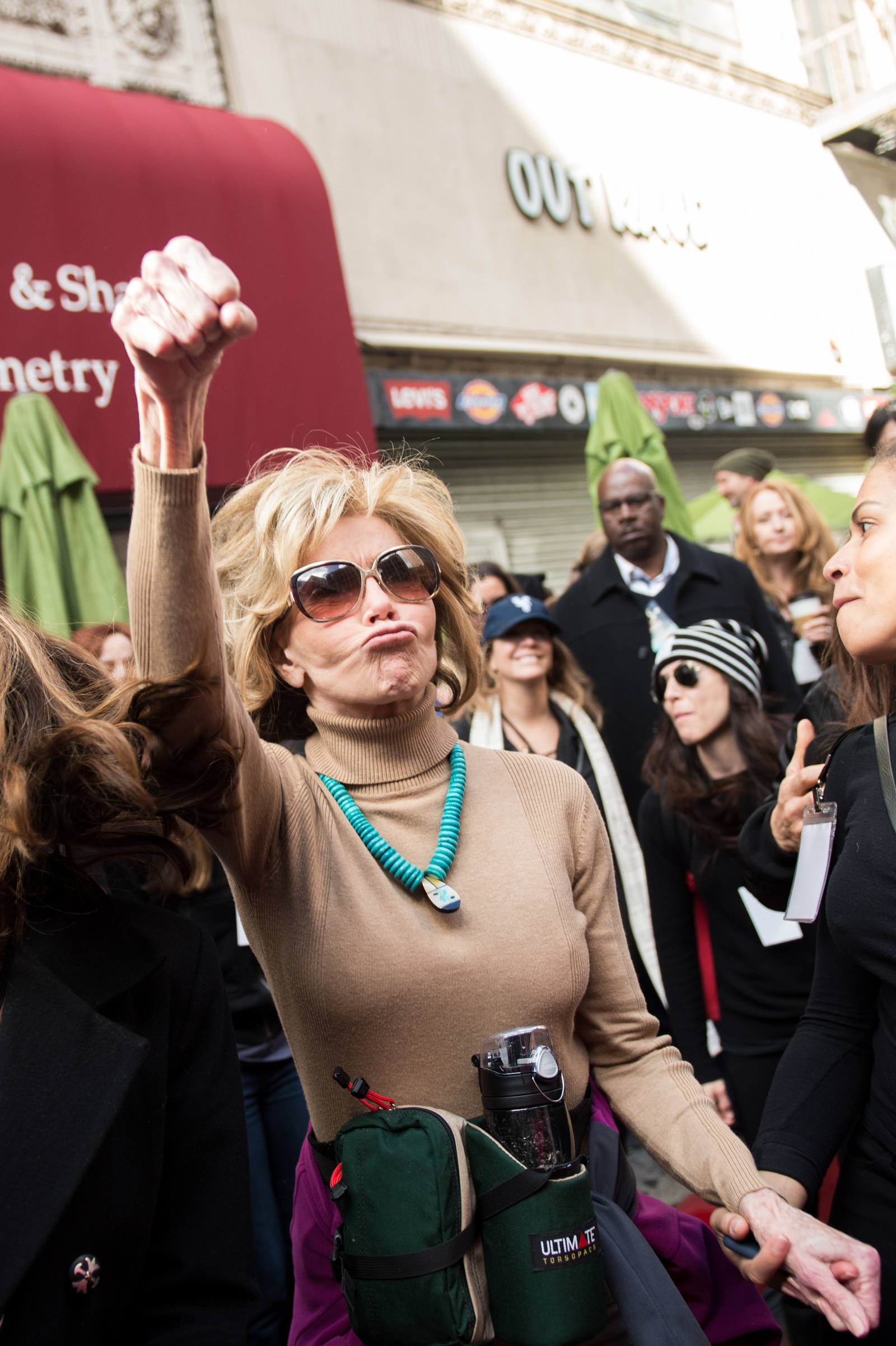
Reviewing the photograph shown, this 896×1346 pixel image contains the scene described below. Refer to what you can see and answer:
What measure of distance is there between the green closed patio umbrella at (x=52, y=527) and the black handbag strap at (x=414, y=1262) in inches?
128

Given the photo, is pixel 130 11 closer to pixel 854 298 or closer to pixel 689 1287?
pixel 689 1287

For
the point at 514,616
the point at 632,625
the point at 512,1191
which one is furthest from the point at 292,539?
the point at 632,625

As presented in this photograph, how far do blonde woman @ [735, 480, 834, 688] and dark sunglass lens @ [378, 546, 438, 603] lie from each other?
3423 millimetres

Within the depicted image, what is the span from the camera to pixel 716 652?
3.51 metres

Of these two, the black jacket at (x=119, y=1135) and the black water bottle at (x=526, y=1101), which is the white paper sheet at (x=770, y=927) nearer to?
the black water bottle at (x=526, y=1101)

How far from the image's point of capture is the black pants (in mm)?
3020

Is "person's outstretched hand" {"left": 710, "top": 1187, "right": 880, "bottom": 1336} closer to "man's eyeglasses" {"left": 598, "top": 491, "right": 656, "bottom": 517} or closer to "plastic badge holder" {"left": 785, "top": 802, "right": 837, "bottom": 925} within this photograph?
"plastic badge holder" {"left": 785, "top": 802, "right": 837, "bottom": 925}

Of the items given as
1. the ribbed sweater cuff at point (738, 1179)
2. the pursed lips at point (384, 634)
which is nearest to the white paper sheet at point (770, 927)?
the ribbed sweater cuff at point (738, 1179)

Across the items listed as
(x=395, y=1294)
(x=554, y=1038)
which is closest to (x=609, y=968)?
(x=554, y=1038)

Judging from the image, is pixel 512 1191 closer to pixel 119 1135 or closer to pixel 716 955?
pixel 119 1135

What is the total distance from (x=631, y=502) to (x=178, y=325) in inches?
159

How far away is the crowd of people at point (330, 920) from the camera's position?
4.29 feet

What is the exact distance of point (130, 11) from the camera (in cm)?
834

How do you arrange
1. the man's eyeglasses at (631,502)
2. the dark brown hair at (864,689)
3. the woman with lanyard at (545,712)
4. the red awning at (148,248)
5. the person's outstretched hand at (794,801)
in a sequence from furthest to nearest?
1. the red awning at (148,248)
2. the man's eyeglasses at (631,502)
3. the woman with lanyard at (545,712)
4. the person's outstretched hand at (794,801)
5. the dark brown hair at (864,689)
